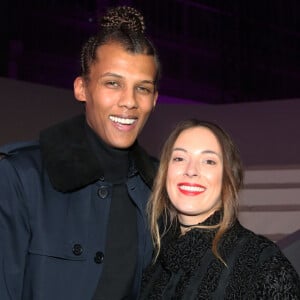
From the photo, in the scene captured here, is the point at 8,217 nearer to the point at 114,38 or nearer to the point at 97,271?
the point at 97,271

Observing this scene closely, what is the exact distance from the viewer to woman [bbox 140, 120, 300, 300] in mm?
1624

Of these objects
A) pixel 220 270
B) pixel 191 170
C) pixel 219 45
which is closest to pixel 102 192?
pixel 191 170

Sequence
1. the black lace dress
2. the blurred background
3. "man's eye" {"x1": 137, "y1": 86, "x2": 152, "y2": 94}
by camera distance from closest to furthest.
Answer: the black lace dress
"man's eye" {"x1": 137, "y1": 86, "x2": 152, "y2": 94}
the blurred background

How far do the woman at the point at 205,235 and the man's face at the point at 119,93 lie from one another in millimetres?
145

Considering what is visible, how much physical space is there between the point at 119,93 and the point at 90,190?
0.92ft

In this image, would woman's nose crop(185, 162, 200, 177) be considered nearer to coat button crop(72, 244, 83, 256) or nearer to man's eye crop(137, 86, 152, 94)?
man's eye crop(137, 86, 152, 94)

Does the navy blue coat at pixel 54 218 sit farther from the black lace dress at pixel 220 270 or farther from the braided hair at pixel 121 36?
the braided hair at pixel 121 36

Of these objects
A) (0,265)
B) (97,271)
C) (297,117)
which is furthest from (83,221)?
(297,117)

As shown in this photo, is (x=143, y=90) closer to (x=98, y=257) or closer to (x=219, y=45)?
(x=98, y=257)

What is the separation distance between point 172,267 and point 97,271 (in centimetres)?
21

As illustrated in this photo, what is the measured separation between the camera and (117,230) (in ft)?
5.98

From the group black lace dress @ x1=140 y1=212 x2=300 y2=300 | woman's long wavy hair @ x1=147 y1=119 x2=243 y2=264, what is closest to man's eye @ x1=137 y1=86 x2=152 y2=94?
woman's long wavy hair @ x1=147 y1=119 x2=243 y2=264

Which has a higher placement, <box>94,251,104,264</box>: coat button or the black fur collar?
the black fur collar

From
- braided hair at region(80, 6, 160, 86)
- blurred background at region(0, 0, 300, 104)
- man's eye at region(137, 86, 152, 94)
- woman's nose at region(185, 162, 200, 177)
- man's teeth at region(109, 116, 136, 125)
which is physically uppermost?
blurred background at region(0, 0, 300, 104)
